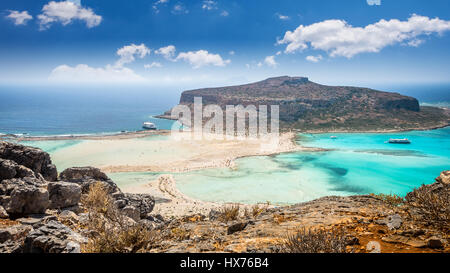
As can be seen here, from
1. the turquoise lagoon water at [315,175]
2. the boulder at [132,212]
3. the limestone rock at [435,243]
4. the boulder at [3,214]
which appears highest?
the limestone rock at [435,243]

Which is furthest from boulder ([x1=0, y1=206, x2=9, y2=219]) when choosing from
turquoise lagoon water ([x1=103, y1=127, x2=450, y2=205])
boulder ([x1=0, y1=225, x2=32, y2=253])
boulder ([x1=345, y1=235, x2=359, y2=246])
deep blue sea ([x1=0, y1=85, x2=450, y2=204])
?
deep blue sea ([x1=0, y1=85, x2=450, y2=204])

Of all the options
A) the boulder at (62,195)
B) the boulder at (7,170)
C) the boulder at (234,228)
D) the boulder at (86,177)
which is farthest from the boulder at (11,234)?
the boulder at (86,177)

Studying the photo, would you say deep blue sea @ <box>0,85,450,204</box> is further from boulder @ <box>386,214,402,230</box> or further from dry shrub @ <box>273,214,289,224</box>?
boulder @ <box>386,214,402,230</box>

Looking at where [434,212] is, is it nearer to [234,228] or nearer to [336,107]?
[234,228]

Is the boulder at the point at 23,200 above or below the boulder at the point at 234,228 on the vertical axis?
above

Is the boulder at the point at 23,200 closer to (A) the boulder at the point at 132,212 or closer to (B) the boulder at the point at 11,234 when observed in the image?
(B) the boulder at the point at 11,234
